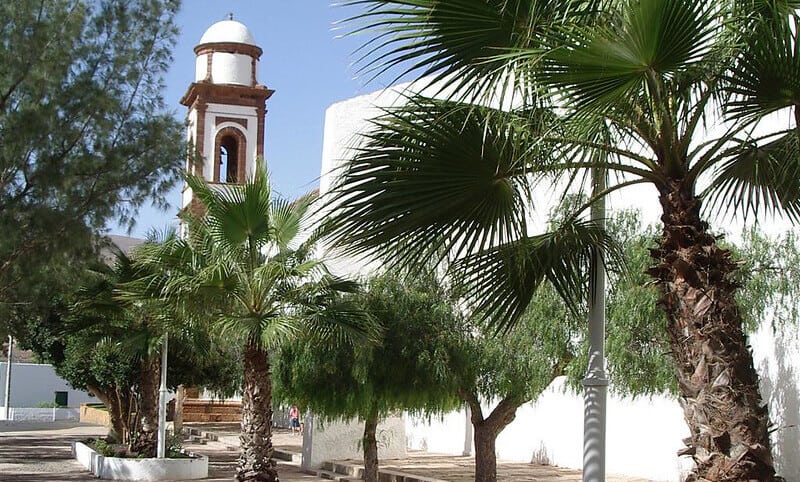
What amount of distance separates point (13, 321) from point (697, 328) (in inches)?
665

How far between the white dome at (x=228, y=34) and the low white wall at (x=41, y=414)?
23.9 meters

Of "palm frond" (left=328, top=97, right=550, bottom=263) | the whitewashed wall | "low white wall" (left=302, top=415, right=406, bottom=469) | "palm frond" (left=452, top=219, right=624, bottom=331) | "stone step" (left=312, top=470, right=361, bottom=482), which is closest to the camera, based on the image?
"palm frond" (left=328, top=97, right=550, bottom=263)

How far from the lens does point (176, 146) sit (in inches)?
658

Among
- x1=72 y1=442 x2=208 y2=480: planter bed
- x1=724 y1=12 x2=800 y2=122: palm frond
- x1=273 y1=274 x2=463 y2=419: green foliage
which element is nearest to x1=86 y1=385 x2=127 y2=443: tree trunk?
x1=72 y1=442 x2=208 y2=480: planter bed

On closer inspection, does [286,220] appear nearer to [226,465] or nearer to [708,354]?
[708,354]

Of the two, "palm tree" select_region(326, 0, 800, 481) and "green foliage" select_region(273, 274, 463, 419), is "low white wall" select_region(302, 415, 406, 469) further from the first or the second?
"palm tree" select_region(326, 0, 800, 481)

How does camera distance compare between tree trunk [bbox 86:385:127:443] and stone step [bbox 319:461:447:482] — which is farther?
tree trunk [bbox 86:385:127:443]

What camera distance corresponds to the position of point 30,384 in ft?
203

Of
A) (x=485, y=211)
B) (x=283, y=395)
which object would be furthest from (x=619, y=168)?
(x=283, y=395)

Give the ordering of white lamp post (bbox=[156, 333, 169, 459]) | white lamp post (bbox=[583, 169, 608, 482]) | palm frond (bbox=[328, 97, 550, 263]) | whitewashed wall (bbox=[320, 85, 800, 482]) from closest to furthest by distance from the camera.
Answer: palm frond (bbox=[328, 97, 550, 263]) → white lamp post (bbox=[583, 169, 608, 482]) → whitewashed wall (bbox=[320, 85, 800, 482]) → white lamp post (bbox=[156, 333, 169, 459])

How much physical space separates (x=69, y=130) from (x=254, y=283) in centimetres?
367

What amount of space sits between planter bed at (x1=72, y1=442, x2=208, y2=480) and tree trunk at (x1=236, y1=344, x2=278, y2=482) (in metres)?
6.75

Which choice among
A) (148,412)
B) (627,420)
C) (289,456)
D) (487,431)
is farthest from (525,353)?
(289,456)

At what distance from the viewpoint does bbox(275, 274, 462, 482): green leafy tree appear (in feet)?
56.0
